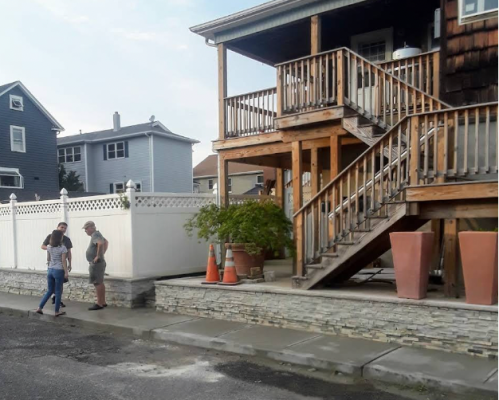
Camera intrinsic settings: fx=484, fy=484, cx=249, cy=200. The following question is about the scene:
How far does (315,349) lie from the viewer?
5641 mm

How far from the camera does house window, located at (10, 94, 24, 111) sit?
88.7 ft

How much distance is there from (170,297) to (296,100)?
400 centimetres

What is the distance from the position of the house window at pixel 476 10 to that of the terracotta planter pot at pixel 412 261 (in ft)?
11.9

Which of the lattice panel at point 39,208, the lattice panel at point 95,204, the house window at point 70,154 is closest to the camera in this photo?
the lattice panel at point 95,204

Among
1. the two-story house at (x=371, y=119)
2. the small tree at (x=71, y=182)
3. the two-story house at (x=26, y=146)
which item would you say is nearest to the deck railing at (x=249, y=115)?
the two-story house at (x=371, y=119)

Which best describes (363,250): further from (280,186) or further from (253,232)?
(280,186)

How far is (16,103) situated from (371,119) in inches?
991

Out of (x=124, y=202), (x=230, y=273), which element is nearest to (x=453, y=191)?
(x=230, y=273)

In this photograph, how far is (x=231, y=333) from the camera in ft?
21.6

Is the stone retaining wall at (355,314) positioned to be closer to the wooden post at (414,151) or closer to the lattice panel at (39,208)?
the wooden post at (414,151)

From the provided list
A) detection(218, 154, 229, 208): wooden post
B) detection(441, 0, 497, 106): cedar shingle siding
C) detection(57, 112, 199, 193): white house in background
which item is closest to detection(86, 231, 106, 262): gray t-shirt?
detection(218, 154, 229, 208): wooden post

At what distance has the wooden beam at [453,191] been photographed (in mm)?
5395

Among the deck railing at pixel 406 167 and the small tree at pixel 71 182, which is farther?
the small tree at pixel 71 182

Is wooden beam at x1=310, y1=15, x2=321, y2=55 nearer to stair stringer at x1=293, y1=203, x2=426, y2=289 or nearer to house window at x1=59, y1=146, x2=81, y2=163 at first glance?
stair stringer at x1=293, y1=203, x2=426, y2=289
